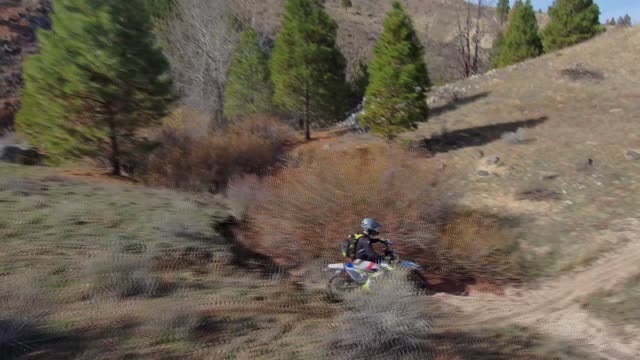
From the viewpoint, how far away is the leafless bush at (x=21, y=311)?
15.5 feet

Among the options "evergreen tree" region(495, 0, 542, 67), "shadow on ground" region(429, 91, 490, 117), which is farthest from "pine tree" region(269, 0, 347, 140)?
"evergreen tree" region(495, 0, 542, 67)

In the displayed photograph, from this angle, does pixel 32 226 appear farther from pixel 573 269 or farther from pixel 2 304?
pixel 573 269

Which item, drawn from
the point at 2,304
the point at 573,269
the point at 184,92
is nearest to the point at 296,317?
the point at 2,304

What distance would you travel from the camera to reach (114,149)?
17781mm

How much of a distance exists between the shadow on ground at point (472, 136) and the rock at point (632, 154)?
17.4 feet

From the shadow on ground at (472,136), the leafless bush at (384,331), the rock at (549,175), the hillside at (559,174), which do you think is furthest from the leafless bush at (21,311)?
the shadow on ground at (472,136)

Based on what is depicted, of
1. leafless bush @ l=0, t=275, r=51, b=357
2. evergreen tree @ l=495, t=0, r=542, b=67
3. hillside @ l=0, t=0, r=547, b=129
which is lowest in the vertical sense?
leafless bush @ l=0, t=275, r=51, b=357

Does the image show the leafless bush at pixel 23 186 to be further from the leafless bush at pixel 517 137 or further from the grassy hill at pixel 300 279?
the leafless bush at pixel 517 137

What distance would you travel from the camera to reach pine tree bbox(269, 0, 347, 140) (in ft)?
91.1

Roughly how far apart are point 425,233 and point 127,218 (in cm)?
749

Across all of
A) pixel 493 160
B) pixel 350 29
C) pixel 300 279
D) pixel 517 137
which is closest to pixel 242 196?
pixel 300 279

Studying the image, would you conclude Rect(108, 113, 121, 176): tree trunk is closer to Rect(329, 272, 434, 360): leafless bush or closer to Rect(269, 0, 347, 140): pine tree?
Rect(269, 0, 347, 140): pine tree

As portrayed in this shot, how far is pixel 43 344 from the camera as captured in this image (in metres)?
4.91

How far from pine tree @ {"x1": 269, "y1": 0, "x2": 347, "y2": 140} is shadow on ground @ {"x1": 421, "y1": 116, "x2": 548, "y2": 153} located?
23.4 feet
